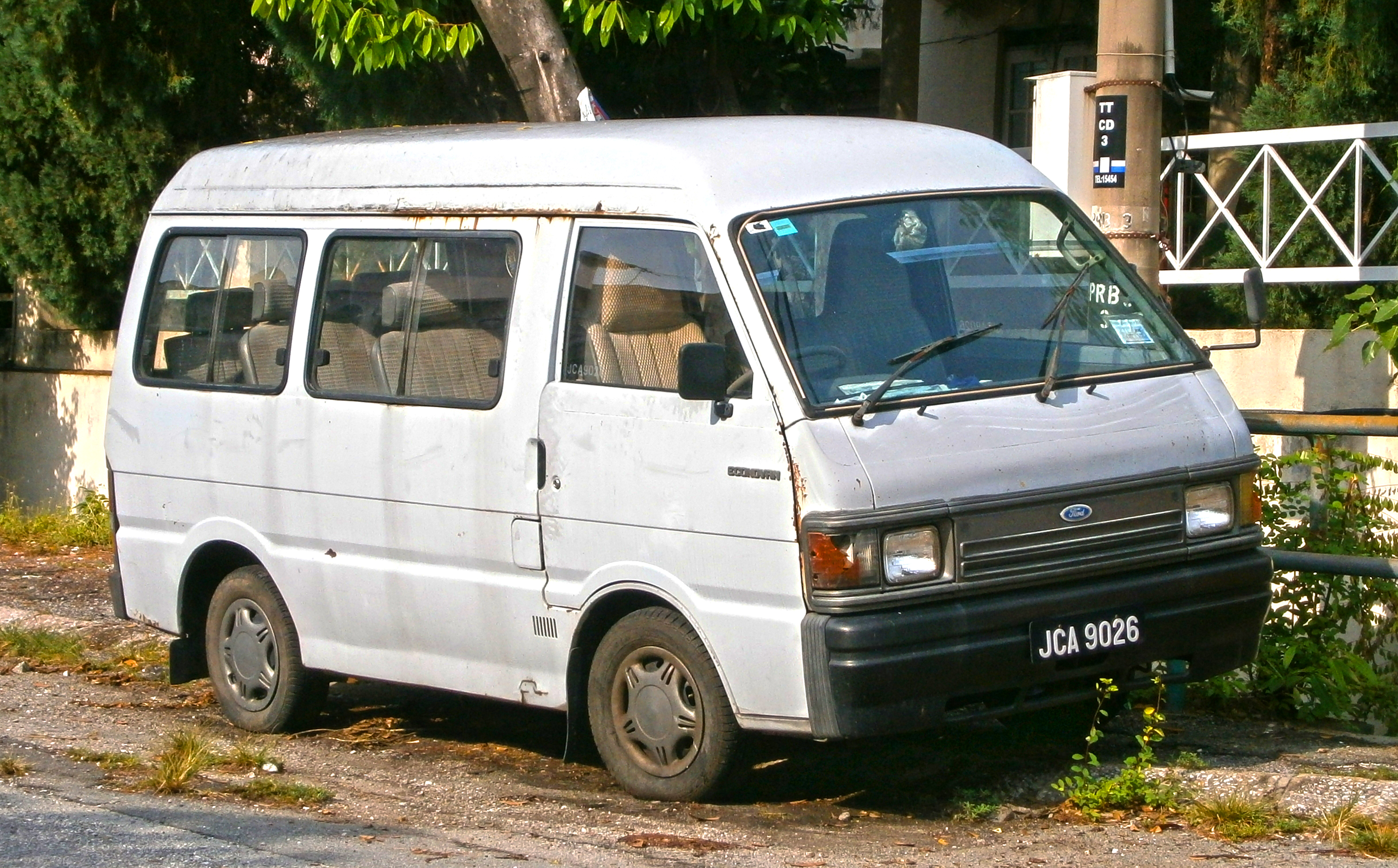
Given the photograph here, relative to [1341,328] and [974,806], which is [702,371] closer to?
[974,806]

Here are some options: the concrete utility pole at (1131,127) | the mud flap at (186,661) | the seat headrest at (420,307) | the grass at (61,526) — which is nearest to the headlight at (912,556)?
the seat headrest at (420,307)

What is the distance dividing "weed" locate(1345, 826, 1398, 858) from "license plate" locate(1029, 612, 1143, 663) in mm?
844

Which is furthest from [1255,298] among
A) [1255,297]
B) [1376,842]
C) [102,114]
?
[102,114]

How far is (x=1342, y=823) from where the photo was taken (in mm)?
5465

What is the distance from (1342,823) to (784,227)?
2.47 meters

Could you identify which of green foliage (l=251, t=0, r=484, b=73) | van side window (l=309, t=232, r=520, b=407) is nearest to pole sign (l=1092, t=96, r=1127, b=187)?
→ van side window (l=309, t=232, r=520, b=407)

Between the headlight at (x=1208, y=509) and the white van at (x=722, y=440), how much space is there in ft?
0.04

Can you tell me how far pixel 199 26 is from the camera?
13438 mm

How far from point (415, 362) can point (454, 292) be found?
315 millimetres

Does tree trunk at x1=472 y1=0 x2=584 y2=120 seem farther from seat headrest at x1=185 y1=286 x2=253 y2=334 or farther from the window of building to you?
the window of building

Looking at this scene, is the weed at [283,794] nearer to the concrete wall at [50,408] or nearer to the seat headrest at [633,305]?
the seat headrest at [633,305]

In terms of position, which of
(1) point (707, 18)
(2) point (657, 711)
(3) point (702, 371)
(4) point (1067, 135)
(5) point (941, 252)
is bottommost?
(2) point (657, 711)

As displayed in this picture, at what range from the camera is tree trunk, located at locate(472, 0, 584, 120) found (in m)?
9.92

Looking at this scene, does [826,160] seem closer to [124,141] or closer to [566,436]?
[566,436]
